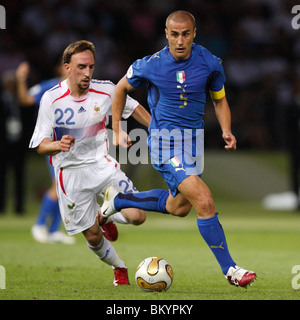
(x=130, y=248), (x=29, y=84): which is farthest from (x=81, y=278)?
(x=29, y=84)

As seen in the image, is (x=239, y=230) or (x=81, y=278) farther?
(x=239, y=230)

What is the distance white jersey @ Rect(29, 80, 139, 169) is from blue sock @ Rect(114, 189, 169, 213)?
0.52m

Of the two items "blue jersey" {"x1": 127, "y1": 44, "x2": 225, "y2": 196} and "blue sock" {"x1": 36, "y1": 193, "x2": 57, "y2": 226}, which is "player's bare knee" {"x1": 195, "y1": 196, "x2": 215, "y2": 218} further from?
"blue sock" {"x1": 36, "y1": 193, "x2": 57, "y2": 226}

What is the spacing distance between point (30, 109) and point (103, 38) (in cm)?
406

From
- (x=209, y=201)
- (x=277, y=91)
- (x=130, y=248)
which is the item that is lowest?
(x=130, y=248)

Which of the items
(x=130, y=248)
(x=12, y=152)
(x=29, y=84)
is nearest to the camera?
(x=130, y=248)

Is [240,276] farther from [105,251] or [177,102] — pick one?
[177,102]

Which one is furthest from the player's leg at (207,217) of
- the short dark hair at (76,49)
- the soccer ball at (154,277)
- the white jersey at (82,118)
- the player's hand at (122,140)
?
the short dark hair at (76,49)

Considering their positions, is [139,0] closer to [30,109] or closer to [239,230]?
[30,109]

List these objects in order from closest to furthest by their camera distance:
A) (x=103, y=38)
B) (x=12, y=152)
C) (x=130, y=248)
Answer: (x=130, y=248) < (x=12, y=152) < (x=103, y=38)

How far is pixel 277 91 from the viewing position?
56.1 feet

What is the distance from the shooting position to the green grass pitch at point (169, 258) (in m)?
5.36

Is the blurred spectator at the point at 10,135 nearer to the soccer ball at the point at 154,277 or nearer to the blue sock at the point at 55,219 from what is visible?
the blue sock at the point at 55,219

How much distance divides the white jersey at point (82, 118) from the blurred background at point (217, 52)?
9.07 m
